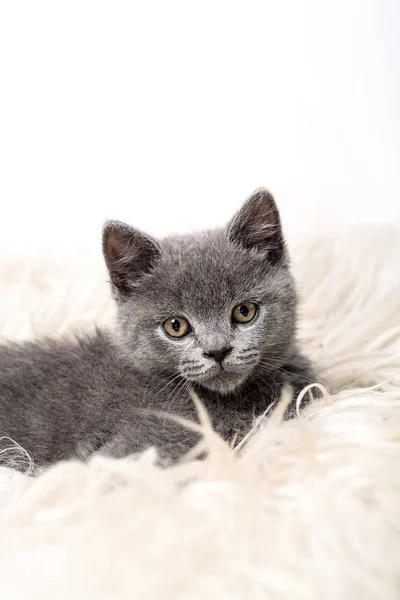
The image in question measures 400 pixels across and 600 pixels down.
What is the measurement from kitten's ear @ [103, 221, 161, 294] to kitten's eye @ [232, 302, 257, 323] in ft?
0.52

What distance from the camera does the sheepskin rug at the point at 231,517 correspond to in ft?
2.08

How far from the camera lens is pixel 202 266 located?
3.31 ft

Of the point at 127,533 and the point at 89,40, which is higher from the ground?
the point at 89,40

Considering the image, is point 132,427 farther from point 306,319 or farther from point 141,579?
point 306,319

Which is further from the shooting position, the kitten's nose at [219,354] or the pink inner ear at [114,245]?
the pink inner ear at [114,245]

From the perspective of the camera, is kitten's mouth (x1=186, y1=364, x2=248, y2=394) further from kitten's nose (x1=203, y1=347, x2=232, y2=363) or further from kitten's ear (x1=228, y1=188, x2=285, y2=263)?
kitten's ear (x1=228, y1=188, x2=285, y2=263)

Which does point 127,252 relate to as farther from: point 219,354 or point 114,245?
point 219,354

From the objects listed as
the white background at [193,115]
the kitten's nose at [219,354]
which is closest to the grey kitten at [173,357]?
the kitten's nose at [219,354]

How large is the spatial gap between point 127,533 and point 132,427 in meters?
0.30

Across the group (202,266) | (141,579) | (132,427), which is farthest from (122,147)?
(141,579)

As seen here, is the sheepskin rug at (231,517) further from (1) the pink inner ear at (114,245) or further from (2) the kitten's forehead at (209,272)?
(1) the pink inner ear at (114,245)

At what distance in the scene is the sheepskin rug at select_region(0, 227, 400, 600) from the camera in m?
0.63

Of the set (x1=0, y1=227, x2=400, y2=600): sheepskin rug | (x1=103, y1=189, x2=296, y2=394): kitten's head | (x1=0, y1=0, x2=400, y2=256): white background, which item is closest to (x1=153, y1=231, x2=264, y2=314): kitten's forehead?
(x1=103, y1=189, x2=296, y2=394): kitten's head

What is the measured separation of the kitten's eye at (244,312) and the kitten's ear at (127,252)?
0.16 meters
